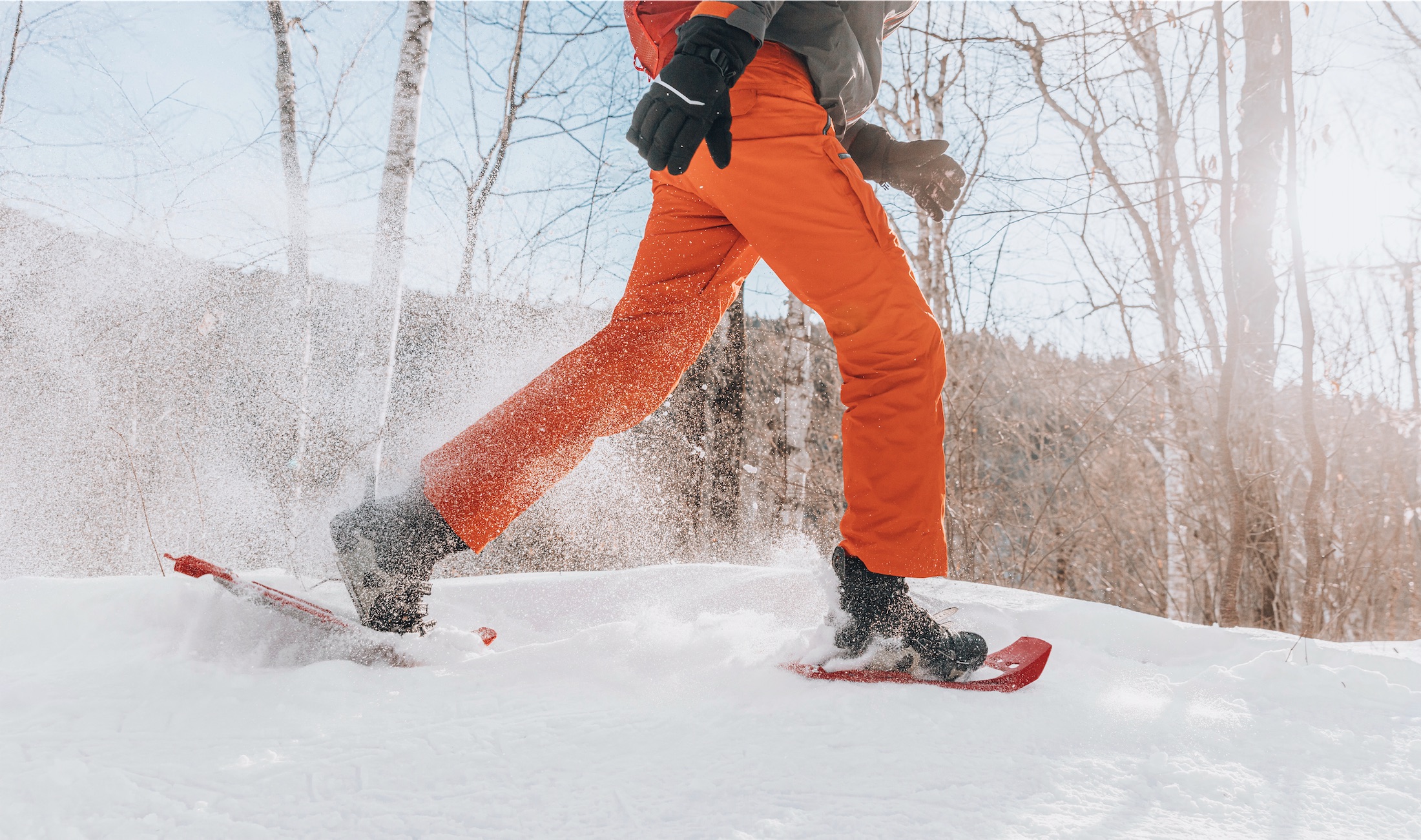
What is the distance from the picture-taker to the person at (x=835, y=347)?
108 centimetres

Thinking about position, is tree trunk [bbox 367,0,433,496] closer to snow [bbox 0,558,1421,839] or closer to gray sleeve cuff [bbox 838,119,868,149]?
snow [bbox 0,558,1421,839]

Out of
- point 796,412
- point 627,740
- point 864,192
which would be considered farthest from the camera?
point 796,412

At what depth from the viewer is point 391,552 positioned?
1111mm

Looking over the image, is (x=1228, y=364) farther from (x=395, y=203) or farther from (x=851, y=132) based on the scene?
(x=395, y=203)

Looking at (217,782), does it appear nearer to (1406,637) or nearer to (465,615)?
(465,615)

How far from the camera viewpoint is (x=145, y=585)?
43.3 inches

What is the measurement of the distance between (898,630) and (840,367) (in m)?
0.44

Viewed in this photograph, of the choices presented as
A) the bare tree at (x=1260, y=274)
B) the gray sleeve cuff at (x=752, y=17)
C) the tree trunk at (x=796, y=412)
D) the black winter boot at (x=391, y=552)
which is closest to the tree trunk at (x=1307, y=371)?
the bare tree at (x=1260, y=274)

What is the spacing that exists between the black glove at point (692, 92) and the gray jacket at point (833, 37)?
42 mm

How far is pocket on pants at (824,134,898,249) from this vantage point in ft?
3.75

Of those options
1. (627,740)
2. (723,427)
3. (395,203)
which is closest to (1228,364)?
(723,427)

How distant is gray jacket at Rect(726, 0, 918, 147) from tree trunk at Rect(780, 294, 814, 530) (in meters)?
2.92

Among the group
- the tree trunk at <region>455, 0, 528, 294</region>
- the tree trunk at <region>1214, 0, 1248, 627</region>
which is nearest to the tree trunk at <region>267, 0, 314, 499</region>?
the tree trunk at <region>455, 0, 528, 294</region>

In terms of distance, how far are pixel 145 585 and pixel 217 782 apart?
68 centimetres
